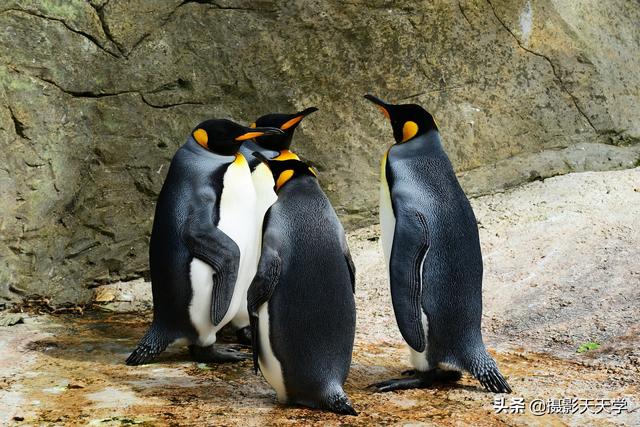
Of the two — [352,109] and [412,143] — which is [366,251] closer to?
[352,109]

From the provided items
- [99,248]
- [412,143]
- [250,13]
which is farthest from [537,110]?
[99,248]

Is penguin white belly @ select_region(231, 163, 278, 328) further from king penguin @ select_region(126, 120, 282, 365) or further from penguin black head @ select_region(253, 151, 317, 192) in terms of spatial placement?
penguin black head @ select_region(253, 151, 317, 192)

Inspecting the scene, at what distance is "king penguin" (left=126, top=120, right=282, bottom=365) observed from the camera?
486 cm

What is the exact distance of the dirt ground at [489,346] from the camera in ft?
12.7

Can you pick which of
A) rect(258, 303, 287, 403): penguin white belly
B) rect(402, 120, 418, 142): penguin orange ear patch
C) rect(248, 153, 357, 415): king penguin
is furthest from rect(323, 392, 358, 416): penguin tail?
rect(402, 120, 418, 142): penguin orange ear patch

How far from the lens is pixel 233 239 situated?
4.98 m

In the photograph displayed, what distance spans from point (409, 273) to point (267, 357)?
77 cm

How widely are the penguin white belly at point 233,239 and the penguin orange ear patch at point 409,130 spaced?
96cm

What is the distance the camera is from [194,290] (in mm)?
4875

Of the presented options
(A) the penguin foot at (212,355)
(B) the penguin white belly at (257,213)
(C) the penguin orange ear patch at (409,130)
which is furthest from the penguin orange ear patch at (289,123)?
(A) the penguin foot at (212,355)

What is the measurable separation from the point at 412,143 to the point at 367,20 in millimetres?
2573

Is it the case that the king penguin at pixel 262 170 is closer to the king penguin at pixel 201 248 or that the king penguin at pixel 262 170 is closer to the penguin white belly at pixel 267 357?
the king penguin at pixel 201 248

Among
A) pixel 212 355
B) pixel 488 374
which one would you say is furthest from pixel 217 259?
pixel 488 374

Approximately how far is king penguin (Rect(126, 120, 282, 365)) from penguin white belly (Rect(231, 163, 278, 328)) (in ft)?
0.23
